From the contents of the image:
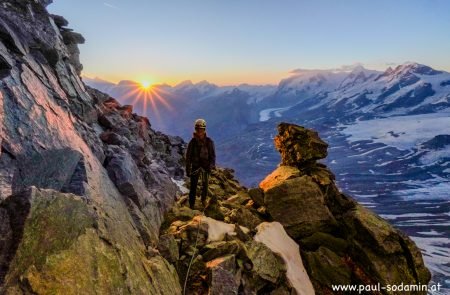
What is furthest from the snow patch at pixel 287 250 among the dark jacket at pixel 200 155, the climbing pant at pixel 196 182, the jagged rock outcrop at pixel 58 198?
the jagged rock outcrop at pixel 58 198

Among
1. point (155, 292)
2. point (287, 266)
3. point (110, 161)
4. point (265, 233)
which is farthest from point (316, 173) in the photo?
Result: point (155, 292)

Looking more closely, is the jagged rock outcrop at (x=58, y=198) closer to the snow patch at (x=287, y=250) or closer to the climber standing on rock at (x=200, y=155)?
the climber standing on rock at (x=200, y=155)

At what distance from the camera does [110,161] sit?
57.2 ft

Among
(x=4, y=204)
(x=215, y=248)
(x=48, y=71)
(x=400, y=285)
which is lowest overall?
(x=400, y=285)

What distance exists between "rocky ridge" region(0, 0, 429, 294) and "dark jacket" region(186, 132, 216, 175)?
2.47m

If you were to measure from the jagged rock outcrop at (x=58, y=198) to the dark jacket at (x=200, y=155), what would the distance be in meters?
2.65

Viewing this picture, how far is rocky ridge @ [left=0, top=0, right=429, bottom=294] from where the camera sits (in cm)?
884

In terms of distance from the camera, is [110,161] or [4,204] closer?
[4,204]

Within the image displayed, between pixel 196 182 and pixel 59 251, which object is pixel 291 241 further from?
pixel 59 251

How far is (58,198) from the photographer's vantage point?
9.50 m

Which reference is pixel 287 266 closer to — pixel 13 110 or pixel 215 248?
pixel 215 248

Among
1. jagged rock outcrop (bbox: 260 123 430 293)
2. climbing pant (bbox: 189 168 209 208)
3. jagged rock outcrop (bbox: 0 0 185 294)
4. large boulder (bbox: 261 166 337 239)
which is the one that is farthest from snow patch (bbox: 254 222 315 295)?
jagged rock outcrop (bbox: 0 0 185 294)

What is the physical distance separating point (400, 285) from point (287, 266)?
6.74m

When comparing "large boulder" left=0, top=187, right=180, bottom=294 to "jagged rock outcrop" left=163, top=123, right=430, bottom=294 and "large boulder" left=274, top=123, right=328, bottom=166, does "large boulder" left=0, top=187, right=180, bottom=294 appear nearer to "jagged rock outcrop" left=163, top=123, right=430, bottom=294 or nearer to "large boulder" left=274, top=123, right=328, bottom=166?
"jagged rock outcrop" left=163, top=123, right=430, bottom=294
